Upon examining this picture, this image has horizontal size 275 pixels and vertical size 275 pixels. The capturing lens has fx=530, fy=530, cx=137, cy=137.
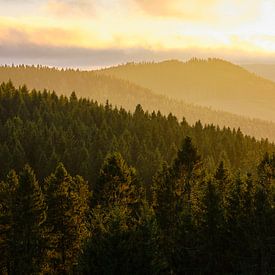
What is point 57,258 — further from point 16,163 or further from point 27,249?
point 16,163

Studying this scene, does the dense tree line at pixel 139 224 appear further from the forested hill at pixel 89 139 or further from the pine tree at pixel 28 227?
the forested hill at pixel 89 139

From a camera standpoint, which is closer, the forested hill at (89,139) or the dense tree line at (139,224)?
the dense tree line at (139,224)

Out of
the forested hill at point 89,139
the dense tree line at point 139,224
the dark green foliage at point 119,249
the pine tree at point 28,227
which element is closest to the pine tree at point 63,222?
the dense tree line at point 139,224

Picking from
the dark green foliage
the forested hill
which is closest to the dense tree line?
the dark green foliage

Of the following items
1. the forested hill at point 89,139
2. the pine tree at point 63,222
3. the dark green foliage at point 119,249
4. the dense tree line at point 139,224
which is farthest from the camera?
the forested hill at point 89,139

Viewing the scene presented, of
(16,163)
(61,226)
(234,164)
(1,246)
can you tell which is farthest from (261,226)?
(234,164)

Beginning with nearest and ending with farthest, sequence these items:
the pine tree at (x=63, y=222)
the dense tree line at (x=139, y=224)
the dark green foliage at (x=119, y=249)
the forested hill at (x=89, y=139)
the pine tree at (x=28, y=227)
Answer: the dark green foliage at (x=119, y=249) → the dense tree line at (x=139, y=224) → the pine tree at (x=28, y=227) → the pine tree at (x=63, y=222) → the forested hill at (x=89, y=139)

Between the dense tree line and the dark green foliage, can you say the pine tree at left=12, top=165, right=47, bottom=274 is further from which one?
the dark green foliage

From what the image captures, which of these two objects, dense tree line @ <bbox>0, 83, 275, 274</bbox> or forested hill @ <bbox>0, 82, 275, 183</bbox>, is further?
forested hill @ <bbox>0, 82, 275, 183</bbox>

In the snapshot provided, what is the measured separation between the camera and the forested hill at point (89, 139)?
300ft

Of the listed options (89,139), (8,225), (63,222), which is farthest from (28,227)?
(89,139)

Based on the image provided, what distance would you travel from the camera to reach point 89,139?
384 feet

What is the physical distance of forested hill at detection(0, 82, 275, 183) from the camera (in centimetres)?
9138

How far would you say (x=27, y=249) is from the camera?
4712cm
